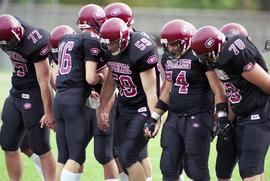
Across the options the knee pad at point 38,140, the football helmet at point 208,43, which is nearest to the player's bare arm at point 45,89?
the knee pad at point 38,140

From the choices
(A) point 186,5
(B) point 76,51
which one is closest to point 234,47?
(B) point 76,51

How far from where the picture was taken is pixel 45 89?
7895 millimetres

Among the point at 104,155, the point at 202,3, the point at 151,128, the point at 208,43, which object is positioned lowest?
the point at 202,3

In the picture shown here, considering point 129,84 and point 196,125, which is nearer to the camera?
point 196,125

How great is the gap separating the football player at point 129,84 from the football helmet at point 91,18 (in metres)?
0.39

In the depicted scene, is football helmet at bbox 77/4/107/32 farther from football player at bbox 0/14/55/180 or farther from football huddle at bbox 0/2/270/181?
football player at bbox 0/14/55/180

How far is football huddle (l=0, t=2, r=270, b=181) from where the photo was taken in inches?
271

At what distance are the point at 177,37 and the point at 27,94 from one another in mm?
1918

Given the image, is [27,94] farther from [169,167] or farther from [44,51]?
[169,167]

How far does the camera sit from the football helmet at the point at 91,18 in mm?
7746

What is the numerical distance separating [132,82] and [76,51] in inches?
24.8

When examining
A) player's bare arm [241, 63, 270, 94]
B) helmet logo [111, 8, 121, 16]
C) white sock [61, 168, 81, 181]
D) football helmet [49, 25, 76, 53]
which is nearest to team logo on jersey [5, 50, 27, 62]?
football helmet [49, 25, 76, 53]

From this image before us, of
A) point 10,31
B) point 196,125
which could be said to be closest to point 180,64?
point 196,125

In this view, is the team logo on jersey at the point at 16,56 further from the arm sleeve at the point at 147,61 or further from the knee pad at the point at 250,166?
the knee pad at the point at 250,166
